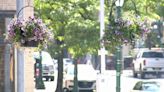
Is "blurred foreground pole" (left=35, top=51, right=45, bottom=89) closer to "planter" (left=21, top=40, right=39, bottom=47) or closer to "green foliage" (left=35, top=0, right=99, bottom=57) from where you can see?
"green foliage" (left=35, top=0, right=99, bottom=57)

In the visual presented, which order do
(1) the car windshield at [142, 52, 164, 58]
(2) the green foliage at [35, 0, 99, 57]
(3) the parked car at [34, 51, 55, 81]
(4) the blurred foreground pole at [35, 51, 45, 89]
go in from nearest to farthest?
1. (2) the green foliage at [35, 0, 99, 57]
2. (4) the blurred foreground pole at [35, 51, 45, 89]
3. (3) the parked car at [34, 51, 55, 81]
4. (1) the car windshield at [142, 52, 164, 58]

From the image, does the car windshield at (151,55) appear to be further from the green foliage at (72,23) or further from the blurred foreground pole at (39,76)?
the green foliage at (72,23)

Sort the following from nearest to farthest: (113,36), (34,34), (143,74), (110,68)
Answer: (34,34) → (113,36) → (143,74) → (110,68)

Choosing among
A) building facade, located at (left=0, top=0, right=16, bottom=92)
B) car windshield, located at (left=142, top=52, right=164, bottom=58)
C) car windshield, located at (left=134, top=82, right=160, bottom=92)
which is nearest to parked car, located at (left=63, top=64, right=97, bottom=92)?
car windshield, located at (left=134, top=82, right=160, bottom=92)

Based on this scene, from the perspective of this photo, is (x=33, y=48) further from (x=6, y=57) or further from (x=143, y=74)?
(x=143, y=74)

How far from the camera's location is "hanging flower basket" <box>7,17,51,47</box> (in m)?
8.57

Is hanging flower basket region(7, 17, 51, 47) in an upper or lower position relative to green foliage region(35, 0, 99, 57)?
lower

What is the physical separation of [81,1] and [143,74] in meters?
17.0

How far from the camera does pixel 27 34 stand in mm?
8633

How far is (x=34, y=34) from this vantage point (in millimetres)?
8578

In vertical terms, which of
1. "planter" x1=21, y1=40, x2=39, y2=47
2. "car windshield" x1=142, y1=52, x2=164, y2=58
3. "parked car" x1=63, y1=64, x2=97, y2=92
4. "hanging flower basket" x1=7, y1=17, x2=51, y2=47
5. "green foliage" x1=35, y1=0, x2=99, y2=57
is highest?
"green foliage" x1=35, y1=0, x2=99, y2=57

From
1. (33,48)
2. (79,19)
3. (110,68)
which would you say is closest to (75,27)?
(79,19)

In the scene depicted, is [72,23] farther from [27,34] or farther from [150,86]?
[27,34]

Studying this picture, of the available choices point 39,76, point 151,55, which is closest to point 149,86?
point 39,76
